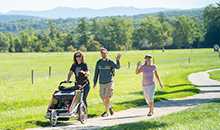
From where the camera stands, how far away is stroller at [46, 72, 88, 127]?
14.9 meters

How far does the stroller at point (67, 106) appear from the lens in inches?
587

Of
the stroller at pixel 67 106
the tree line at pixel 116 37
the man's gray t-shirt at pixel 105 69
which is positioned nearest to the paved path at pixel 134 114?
the stroller at pixel 67 106

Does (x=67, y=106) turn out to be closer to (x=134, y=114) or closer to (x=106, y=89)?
(x=106, y=89)

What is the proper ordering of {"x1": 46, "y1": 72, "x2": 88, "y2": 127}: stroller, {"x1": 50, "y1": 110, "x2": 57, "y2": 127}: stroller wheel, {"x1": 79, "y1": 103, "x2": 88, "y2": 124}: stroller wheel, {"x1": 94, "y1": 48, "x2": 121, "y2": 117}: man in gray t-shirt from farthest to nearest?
{"x1": 94, "y1": 48, "x2": 121, "y2": 117}: man in gray t-shirt
{"x1": 79, "y1": 103, "x2": 88, "y2": 124}: stroller wheel
{"x1": 46, "y1": 72, "x2": 88, "y2": 127}: stroller
{"x1": 50, "y1": 110, "x2": 57, "y2": 127}: stroller wheel

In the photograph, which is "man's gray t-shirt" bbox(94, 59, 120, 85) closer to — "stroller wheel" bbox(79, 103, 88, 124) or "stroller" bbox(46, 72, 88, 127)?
"stroller" bbox(46, 72, 88, 127)

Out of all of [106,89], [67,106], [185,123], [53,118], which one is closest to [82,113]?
[67,106]

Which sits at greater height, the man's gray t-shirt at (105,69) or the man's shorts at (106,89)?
the man's gray t-shirt at (105,69)

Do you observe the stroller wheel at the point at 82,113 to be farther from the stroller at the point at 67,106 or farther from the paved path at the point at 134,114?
the paved path at the point at 134,114

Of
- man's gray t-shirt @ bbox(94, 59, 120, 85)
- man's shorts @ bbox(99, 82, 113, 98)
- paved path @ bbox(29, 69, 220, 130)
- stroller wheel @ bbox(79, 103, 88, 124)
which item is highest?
man's gray t-shirt @ bbox(94, 59, 120, 85)

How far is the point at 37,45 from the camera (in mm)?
175500

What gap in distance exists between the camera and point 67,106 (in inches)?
596

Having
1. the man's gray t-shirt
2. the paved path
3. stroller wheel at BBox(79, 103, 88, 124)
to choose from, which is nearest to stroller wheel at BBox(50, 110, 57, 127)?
the paved path

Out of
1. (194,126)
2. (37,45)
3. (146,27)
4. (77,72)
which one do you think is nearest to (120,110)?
(77,72)

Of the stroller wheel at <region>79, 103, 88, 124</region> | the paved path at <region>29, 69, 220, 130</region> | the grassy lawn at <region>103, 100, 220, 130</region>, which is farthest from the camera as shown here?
the stroller wheel at <region>79, 103, 88, 124</region>
